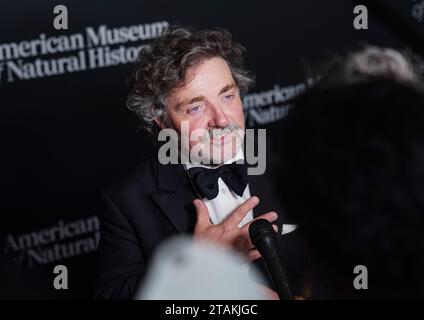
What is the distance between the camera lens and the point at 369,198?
2.11 feet

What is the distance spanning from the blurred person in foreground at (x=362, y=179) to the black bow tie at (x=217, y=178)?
2.97ft

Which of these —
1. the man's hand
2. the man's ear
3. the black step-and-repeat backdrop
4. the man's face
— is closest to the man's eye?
the man's face

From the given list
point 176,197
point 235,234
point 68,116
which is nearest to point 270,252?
point 235,234

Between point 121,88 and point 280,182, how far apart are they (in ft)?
5.36

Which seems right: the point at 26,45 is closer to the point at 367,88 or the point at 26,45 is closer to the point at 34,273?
the point at 34,273

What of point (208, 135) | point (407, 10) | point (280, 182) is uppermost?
point (407, 10)

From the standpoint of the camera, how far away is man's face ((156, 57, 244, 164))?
5.38 ft

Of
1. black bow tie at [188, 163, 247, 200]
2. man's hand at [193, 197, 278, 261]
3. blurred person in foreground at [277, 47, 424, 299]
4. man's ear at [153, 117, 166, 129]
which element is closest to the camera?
blurred person in foreground at [277, 47, 424, 299]

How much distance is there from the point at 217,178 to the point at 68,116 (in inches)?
32.7

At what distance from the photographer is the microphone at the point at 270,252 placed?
109 cm

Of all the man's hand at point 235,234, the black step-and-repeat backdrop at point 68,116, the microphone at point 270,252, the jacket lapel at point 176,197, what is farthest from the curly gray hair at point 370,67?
the black step-and-repeat backdrop at point 68,116

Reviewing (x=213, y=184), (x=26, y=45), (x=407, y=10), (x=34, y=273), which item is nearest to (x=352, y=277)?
(x=213, y=184)

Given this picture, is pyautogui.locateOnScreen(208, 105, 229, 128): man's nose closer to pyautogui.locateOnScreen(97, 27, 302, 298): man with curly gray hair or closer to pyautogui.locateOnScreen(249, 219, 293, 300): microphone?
pyautogui.locateOnScreen(97, 27, 302, 298): man with curly gray hair

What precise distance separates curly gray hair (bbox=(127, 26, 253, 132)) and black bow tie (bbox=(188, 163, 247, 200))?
221 mm
